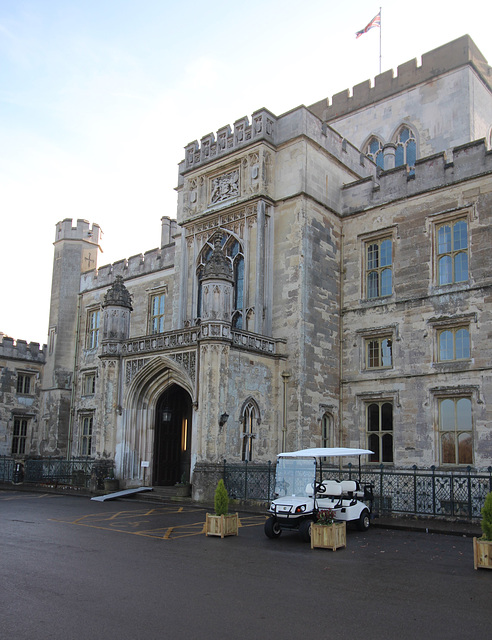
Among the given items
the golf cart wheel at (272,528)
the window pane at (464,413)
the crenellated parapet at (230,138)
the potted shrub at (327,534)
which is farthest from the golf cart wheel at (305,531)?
the crenellated parapet at (230,138)

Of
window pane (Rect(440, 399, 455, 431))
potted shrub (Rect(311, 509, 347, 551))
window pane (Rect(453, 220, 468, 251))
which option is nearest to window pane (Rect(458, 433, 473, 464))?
window pane (Rect(440, 399, 455, 431))

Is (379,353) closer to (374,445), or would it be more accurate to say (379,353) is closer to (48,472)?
(374,445)

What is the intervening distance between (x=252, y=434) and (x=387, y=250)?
346 inches

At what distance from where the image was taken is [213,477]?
758 inches

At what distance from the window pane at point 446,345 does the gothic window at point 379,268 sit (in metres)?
2.75

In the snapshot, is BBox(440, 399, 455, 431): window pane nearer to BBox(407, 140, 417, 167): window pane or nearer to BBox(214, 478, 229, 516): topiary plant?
BBox(214, 478, 229, 516): topiary plant

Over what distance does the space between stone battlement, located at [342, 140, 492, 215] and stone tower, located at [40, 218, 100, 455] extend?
18.4 meters

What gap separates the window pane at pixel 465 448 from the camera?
1998 cm

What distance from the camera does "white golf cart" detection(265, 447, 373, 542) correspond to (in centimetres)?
1291

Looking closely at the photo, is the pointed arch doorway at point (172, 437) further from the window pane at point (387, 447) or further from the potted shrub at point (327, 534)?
the potted shrub at point (327, 534)

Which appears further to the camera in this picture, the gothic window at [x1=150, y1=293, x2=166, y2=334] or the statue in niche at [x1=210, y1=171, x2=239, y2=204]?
the gothic window at [x1=150, y1=293, x2=166, y2=334]

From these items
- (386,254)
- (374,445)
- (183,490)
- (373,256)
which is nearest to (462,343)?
(386,254)

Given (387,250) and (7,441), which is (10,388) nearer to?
(7,441)

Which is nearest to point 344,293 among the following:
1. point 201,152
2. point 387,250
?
point 387,250
